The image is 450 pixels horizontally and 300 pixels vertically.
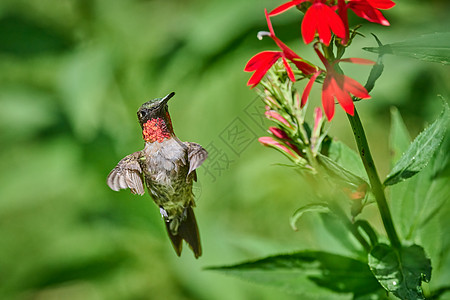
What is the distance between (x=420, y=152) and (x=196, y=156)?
260 mm

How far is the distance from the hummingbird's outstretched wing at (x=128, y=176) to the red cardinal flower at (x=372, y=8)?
8.9 inches

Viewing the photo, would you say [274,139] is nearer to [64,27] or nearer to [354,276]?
[354,276]

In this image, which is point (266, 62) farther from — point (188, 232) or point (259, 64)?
point (188, 232)

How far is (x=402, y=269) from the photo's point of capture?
59 centimetres

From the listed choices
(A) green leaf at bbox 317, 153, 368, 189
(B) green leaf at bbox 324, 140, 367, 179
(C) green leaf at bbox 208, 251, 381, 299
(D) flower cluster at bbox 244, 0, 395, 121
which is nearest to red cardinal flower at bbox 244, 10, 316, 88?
(D) flower cluster at bbox 244, 0, 395, 121

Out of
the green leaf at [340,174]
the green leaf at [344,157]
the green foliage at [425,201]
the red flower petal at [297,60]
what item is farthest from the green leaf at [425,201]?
the red flower petal at [297,60]

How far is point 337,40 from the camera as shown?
0.48 m

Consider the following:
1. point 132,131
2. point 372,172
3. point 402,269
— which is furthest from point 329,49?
point 132,131

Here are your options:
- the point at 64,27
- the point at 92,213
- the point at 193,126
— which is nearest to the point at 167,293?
the point at 92,213

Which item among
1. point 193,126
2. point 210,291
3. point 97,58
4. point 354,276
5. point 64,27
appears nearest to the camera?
point 354,276

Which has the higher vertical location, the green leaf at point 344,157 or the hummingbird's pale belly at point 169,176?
the hummingbird's pale belly at point 169,176

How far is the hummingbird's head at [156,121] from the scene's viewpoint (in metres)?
0.44

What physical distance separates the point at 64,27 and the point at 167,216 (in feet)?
4.34

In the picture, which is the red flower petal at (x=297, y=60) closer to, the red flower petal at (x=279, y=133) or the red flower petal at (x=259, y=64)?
the red flower petal at (x=259, y=64)
